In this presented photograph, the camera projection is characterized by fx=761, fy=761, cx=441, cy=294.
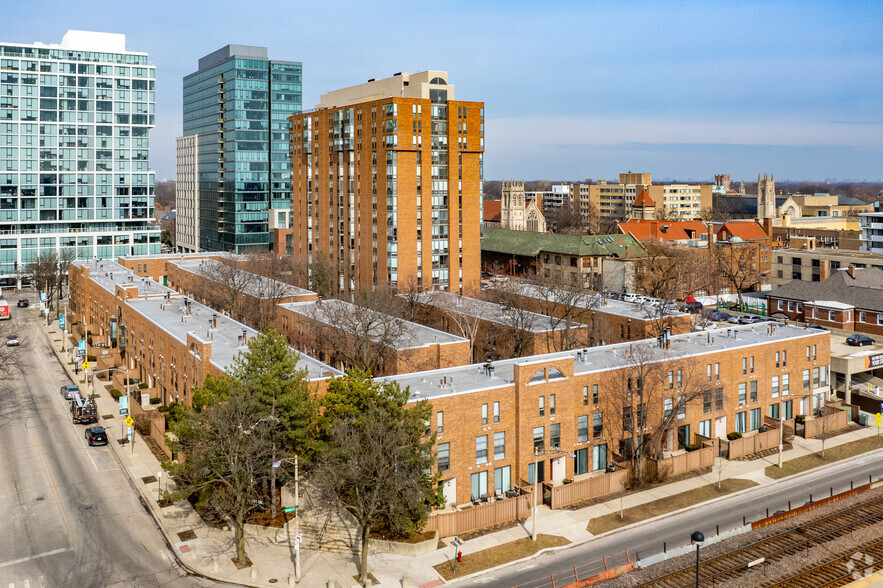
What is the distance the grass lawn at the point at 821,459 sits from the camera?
56875 millimetres

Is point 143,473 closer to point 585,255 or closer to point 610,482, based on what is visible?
point 610,482

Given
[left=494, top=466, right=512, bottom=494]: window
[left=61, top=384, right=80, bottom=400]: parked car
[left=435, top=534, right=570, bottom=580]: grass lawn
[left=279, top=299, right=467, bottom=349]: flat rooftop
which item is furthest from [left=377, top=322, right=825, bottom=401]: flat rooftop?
[left=61, top=384, right=80, bottom=400]: parked car

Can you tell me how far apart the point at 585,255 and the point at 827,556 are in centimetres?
9861

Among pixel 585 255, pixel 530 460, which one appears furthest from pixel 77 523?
pixel 585 255

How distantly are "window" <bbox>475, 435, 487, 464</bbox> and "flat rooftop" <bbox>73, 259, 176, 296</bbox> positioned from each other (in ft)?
185

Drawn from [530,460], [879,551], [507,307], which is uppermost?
[507,307]

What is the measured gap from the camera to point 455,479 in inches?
1964

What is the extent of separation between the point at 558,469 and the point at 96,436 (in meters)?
37.3

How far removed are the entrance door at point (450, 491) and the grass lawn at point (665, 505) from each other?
874cm

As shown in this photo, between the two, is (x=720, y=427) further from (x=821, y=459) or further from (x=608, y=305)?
(x=608, y=305)

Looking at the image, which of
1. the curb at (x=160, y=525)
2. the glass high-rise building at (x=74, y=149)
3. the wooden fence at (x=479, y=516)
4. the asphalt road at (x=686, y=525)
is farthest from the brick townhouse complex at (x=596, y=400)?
the glass high-rise building at (x=74, y=149)

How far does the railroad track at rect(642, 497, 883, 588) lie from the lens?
40.7 metres

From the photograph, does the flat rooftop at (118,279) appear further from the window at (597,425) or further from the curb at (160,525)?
the window at (597,425)

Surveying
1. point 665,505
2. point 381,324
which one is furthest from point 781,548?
point 381,324
